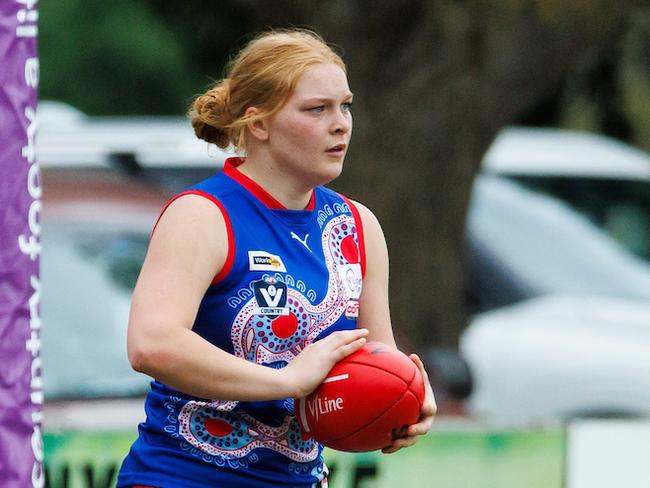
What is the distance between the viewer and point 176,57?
20547 mm

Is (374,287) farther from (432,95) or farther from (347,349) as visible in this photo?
(432,95)

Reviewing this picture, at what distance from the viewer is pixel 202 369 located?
3.53 m

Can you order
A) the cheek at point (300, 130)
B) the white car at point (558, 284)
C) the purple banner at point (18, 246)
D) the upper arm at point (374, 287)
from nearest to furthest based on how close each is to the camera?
the purple banner at point (18, 246), the cheek at point (300, 130), the upper arm at point (374, 287), the white car at point (558, 284)

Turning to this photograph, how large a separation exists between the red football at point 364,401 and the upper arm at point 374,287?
242 mm

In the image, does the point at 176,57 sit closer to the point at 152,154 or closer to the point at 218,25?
the point at 218,25

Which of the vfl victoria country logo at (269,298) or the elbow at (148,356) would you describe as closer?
the elbow at (148,356)

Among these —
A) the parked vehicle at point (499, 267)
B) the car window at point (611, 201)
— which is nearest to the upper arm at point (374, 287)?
the parked vehicle at point (499, 267)

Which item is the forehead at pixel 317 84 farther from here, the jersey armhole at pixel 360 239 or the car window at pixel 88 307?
the car window at pixel 88 307

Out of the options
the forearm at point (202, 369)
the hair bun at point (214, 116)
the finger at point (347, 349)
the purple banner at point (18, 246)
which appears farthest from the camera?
the hair bun at point (214, 116)

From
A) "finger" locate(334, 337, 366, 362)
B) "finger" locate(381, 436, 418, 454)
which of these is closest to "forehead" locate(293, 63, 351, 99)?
"finger" locate(334, 337, 366, 362)

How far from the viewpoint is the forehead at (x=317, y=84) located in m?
3.79

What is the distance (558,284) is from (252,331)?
21.0 ft

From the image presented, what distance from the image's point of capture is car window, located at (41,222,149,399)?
7113 mm

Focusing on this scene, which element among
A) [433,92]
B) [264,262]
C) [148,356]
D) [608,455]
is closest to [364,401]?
[264,262]
